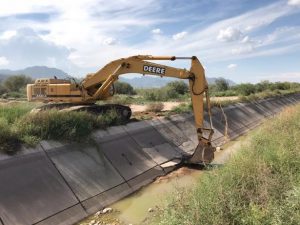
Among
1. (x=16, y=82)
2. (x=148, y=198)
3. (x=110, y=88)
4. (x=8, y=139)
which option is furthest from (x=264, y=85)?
(x=8, y=139)

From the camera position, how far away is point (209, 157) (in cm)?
1513

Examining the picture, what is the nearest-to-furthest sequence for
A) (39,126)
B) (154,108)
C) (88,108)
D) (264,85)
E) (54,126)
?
(39,126) < (54,126) < (88,108) < (154,108) < (264,85)

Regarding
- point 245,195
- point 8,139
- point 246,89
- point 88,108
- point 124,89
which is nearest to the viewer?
point 245,195

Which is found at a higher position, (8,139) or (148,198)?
(8,139)

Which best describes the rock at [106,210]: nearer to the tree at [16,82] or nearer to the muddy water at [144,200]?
the muddy water at [144,200]

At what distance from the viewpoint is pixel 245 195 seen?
817 cm

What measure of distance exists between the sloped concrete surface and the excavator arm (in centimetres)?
152

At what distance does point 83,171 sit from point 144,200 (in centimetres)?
192

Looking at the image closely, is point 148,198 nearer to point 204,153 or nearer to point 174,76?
point 204,153

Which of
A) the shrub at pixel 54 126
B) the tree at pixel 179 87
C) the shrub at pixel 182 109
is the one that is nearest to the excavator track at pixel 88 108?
the shrub at pixel 54 126

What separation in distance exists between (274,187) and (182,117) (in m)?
13.5

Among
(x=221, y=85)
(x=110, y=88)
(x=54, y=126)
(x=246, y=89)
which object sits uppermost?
(x=110, y=88)

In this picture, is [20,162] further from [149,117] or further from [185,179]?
[149,117]

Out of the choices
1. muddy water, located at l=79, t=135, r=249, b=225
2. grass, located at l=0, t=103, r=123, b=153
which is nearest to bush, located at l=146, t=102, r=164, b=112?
muddy water, located at l=79, t=135, r=249, b=225
